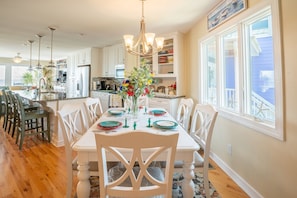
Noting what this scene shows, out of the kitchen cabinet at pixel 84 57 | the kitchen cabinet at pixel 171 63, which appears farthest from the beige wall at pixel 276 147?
the kitchen cabinet at pixel 84 57

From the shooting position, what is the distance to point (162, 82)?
4555 millimetres

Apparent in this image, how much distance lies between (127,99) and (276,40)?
5.40ft

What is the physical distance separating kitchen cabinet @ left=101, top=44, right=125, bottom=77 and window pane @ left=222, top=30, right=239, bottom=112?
3.17 metres

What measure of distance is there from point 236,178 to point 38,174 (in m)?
2.54

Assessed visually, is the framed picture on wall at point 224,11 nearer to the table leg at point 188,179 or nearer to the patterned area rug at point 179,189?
the table leg at point 188,179

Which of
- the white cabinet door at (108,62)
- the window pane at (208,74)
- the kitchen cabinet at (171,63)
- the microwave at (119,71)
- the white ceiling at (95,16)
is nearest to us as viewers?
the white ceiling at (95,16)

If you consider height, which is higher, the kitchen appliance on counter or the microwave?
the microwave

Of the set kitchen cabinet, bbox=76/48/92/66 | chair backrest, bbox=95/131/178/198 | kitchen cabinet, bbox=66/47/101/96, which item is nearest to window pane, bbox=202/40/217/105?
chair backrest, bbox=95/131/178/198

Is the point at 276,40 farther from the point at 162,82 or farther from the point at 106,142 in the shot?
the point at 162,82

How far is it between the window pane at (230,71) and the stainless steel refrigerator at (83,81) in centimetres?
463

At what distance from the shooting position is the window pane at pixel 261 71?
1820 millimetres

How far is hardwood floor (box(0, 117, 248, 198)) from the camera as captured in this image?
1.95m

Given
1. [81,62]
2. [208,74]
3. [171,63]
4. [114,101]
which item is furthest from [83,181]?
[81,62]

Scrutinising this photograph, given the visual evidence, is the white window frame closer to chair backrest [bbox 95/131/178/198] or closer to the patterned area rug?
the patterned area rug
